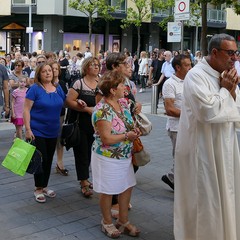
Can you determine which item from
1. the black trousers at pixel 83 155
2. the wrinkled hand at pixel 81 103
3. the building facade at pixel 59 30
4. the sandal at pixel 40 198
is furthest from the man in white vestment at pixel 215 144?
the building facade at pixel 59 30

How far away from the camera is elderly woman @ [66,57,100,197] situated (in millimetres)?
5523

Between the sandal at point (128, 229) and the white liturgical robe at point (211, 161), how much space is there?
3.09 ft

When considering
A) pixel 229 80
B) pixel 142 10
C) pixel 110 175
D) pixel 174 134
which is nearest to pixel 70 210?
pixel 110 175

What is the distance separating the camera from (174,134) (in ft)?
18.4

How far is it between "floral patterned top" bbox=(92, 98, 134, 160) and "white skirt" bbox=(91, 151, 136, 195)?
6cm

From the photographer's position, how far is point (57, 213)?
16.7ft

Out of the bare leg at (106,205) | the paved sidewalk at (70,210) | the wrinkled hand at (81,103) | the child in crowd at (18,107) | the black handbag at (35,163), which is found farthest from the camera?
the child in crowd at (18,107)

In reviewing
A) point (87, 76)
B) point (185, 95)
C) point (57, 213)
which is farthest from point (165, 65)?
point (185, 95)

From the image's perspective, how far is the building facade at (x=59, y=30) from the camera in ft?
117

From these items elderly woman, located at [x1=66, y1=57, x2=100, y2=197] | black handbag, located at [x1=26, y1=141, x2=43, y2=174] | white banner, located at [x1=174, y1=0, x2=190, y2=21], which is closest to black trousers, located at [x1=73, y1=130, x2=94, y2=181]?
elderly woman, located at [x1=66, y1=57, x2=100, y2=197]

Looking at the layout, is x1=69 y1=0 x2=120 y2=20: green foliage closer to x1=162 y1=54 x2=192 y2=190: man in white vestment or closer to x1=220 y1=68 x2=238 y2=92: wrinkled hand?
x1=162 y1=54 x2=192 y2=190: man in white vestment

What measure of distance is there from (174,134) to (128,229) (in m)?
1.57

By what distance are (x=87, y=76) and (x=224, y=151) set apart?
2.58m

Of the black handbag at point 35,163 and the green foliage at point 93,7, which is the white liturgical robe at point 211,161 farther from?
the green foliage at point 93,7
